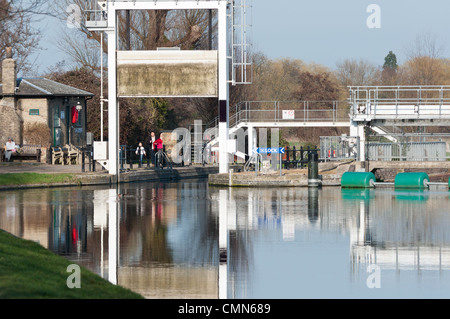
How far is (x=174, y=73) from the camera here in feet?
118

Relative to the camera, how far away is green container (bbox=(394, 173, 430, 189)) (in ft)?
112

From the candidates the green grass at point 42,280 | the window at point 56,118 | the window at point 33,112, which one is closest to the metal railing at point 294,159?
the window at point 56,118

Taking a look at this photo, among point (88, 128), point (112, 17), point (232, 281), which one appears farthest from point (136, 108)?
point (232, 281)

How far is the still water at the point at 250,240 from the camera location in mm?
12586

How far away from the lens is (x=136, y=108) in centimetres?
5697

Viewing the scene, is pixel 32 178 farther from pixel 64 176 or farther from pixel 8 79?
pixel 8 79

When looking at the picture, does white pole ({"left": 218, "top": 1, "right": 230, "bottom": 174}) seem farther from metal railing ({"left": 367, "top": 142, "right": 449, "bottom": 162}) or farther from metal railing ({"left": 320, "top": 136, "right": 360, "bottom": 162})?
metal railing ({"left": 367, "top": 142, "right": 449, "bottom": 162})

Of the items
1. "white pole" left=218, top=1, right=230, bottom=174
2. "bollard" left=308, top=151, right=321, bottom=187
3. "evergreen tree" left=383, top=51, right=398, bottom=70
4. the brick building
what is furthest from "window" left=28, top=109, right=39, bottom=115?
"evergreen tree" left=383, top=51, right=398, bottom=70

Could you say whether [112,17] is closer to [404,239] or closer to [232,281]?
[404,239]

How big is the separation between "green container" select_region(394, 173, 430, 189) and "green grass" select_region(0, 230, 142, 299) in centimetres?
2284

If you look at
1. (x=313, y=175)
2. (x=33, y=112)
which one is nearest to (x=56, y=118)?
(x=33, y=112)

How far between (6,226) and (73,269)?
7314mm

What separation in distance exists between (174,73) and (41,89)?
15.1 metres

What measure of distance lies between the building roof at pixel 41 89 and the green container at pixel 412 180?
22069mm
